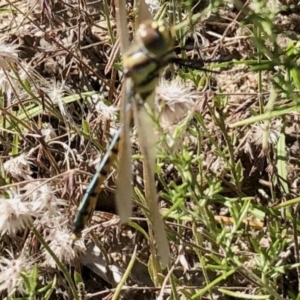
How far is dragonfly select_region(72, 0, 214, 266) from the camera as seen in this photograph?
1523mm

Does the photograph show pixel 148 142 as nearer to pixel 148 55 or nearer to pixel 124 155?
pixel 124 155

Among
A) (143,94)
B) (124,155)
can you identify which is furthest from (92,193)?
(143,94)

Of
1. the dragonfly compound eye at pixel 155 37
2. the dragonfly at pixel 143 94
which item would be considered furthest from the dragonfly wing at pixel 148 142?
the dragonfly compound eye at pixel 155 37

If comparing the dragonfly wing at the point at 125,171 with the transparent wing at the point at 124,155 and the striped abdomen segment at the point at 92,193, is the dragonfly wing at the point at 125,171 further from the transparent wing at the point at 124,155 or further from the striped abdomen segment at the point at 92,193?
the striped abdomen segment at the point at 92,193

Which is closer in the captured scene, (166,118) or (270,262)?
(166,118)

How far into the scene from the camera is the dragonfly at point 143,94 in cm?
152

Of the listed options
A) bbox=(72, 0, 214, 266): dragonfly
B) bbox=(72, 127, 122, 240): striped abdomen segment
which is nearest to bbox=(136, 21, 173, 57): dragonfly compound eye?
bbox=(72, 0, 214, 266): dragonfly

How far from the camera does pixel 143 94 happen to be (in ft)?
5.25

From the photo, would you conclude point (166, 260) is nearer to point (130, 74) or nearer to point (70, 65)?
point (130, 74)

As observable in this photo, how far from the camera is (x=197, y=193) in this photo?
177 centimetres

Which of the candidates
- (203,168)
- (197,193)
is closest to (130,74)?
(197,193)

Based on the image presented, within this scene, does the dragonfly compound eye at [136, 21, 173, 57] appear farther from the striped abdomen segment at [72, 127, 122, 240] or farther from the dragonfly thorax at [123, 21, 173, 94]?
the striped abdomen segment at [72, 127, 122, 240]

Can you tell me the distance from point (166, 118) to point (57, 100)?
1.95ft

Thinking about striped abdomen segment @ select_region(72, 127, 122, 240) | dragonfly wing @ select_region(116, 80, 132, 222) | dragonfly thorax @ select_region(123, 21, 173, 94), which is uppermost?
dragonfly thorax @ select_region(123, 21, 173, 94)
